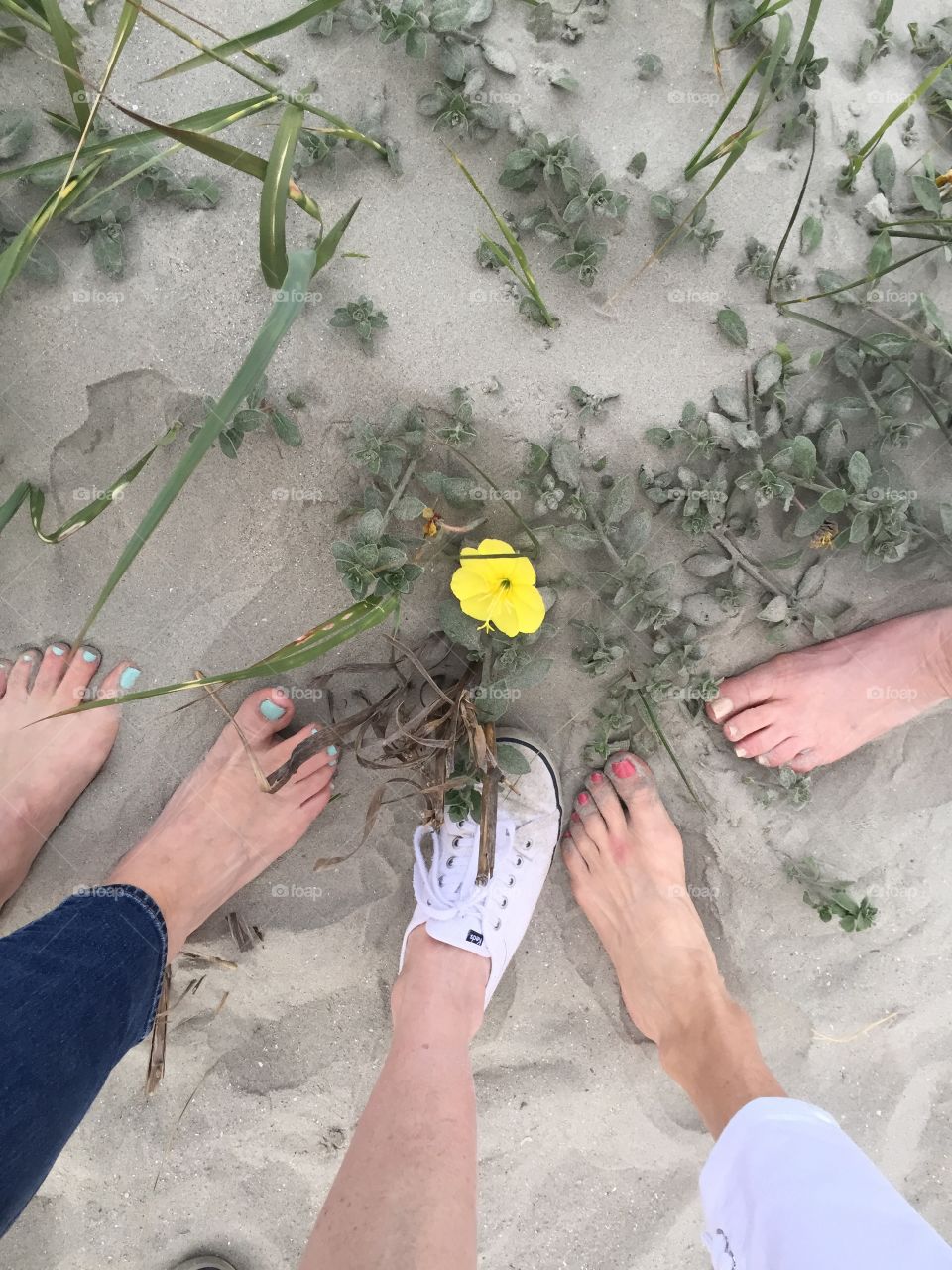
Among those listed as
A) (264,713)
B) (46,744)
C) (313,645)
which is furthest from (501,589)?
(46,744)

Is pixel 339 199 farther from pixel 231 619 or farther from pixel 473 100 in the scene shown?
pixel 231 619

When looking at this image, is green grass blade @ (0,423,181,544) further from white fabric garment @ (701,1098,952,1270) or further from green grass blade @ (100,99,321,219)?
white fabric garment @ (701,1098,952,1270)

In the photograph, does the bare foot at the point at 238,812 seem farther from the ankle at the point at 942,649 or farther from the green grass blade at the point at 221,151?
the ankle at the point at 942,649

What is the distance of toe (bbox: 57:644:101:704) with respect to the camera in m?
2.36

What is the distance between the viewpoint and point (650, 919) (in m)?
2.35

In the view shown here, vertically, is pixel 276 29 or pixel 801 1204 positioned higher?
pixel 276 29

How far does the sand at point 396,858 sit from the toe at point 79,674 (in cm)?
6

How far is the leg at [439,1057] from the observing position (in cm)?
176

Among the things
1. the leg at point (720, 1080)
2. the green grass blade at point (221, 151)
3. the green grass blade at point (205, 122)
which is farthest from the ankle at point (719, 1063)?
the green grass blade at point (205, 122)

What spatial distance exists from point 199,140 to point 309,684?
134 cm

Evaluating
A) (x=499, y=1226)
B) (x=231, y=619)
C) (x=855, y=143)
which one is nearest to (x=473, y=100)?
(x=855, y=143)

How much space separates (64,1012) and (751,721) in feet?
6.02

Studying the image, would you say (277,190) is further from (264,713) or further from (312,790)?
(312,790)

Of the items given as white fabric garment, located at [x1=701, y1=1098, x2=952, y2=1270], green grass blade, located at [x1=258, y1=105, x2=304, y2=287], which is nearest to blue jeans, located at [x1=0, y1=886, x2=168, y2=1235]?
white fabric garment, located at [x1=701, y1=1098, x2=952, y2=1270]
